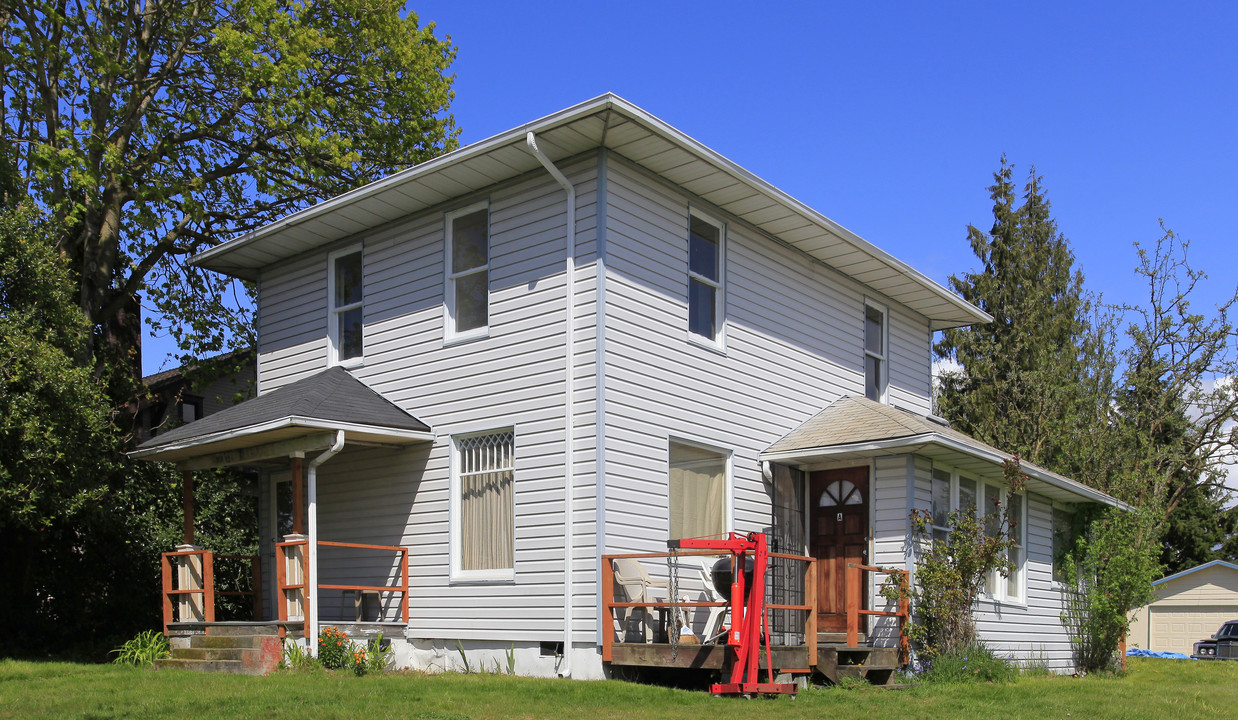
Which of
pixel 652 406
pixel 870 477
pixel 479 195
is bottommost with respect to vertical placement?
pixel 870 477

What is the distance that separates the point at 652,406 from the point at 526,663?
3.17m

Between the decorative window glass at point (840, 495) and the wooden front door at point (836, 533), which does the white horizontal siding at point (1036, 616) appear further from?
the decorative window glass at point (840, 495)

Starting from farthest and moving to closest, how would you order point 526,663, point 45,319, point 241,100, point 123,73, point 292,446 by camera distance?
point 241,100 < point 123,73 < point 45,319 < point 292,446 < point 526,663

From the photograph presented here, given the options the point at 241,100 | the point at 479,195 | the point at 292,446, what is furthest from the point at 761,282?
the point at 241,100

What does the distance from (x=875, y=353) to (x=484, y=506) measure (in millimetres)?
7411

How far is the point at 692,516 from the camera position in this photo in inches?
519

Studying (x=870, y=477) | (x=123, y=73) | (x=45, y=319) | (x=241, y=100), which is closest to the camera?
(x=870, y=477)

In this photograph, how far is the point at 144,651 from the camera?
544 inches

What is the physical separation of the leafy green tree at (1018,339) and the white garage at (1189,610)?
729 cm

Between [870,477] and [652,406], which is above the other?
[652,406]

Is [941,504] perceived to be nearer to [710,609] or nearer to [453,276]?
[710,609]

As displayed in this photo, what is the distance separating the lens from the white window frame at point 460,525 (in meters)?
12.5

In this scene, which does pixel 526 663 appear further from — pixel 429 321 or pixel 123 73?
pixel 123 73

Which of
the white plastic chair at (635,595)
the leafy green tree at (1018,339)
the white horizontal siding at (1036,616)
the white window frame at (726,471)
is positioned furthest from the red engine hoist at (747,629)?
the leafy green tree at (1018,339)
